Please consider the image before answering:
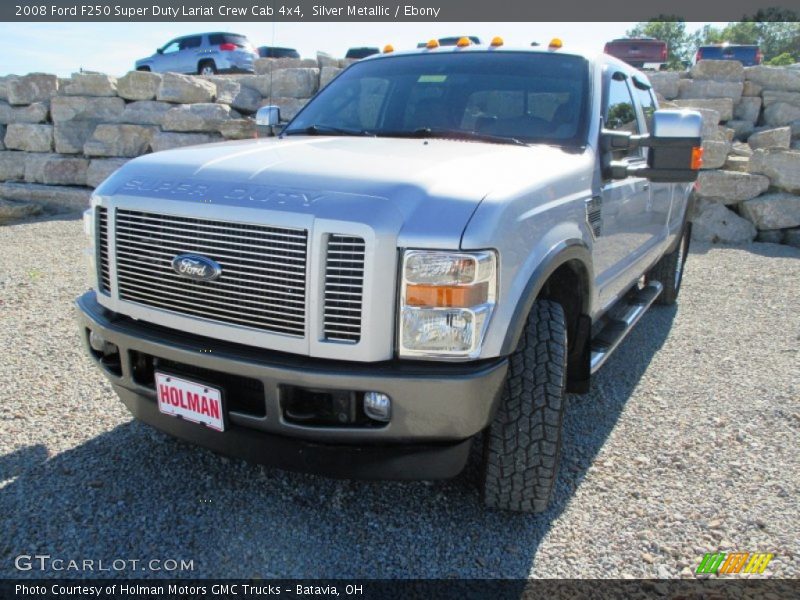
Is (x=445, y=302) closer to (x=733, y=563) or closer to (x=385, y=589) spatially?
(x=385, y=589)

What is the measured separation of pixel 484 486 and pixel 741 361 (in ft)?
9.25

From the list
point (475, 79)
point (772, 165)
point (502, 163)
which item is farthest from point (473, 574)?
point (772, 165)

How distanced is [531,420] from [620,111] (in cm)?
214

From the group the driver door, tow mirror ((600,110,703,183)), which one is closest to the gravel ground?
the driver door

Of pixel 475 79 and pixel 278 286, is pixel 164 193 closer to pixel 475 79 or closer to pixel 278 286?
pixel 278 286

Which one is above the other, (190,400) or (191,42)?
(191,42)

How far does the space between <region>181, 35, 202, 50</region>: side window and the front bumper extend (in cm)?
1843

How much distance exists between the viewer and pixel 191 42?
736 inches

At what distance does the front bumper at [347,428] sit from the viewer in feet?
6.78

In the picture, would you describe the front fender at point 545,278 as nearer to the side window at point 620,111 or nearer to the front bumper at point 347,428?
the front bumper at point 347,428

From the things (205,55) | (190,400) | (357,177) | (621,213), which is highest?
(205,55)

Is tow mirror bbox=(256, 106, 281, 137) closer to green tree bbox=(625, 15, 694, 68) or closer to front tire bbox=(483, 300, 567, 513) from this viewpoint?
front tire bbox=(483, 300, 567, 513)

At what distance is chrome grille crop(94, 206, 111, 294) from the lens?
259 centimetres

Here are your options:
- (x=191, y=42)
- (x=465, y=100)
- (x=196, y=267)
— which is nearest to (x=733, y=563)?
(x=196, y=267)
